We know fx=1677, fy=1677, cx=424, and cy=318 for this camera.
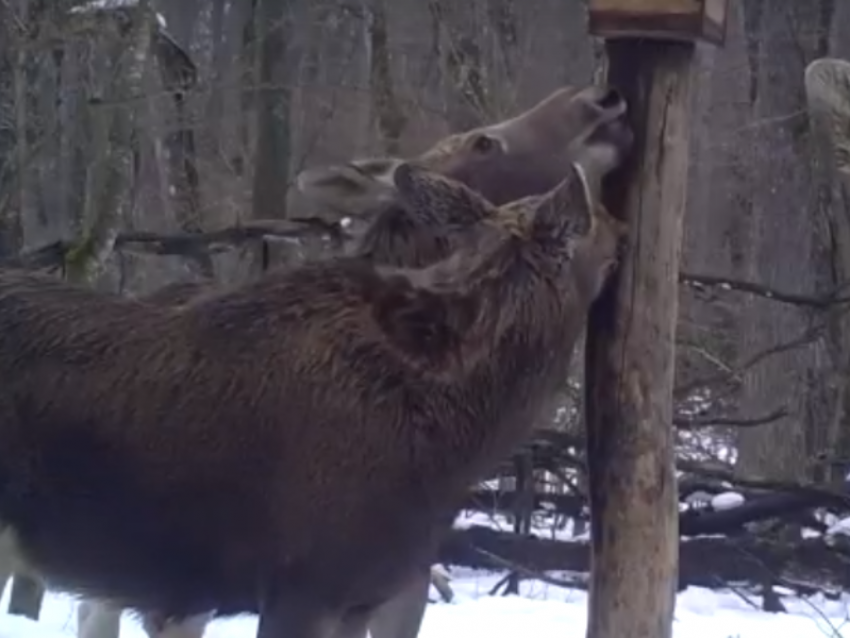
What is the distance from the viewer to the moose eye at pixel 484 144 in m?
5.73

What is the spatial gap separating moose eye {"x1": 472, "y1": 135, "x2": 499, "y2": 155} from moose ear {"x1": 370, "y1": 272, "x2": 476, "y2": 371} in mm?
999

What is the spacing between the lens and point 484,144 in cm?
579

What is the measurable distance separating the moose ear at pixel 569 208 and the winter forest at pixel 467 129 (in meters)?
0.80

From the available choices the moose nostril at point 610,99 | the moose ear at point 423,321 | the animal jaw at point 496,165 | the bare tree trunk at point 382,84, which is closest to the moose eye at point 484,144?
the animal jaw at point 496,165

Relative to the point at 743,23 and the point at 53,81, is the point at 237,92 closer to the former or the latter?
the point at 53,81

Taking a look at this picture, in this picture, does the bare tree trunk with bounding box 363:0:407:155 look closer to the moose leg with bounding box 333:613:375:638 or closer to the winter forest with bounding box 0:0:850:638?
the winter forest with bounding box 0:0:850:638

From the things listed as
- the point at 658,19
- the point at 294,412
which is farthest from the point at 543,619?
the point at 658,19

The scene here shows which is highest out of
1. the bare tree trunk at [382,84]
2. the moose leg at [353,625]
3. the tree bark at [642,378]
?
the bare tree trunk at [382,84]

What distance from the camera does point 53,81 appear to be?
33.1 ft

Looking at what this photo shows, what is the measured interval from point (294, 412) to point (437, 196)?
2.51 feet

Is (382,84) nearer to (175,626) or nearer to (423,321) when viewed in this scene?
(175,626)

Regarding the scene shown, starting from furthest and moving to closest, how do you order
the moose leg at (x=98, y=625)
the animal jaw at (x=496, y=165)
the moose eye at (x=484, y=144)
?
the moose leg at (x=98, y=625) → the moose eye at (x=484, y=144) → the animal jaw at (x=496, y=165)

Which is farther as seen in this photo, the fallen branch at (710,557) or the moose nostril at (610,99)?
the fallen branch at (710,557)

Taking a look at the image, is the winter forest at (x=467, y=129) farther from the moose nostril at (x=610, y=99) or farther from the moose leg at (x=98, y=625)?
the moose nostril at (x=610, y=99)
